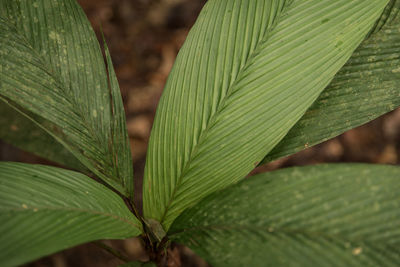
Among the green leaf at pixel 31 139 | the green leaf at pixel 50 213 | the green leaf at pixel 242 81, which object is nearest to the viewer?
the green leaf at pixel 50 213

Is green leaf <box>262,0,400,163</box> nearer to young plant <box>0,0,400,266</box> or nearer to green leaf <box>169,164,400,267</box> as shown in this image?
young plant <box>0,0,400,266</box>

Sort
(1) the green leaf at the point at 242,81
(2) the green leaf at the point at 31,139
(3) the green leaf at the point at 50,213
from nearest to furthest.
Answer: (3) the green leaf at the point at 50,213
(1) the green leaf at the point at 242,81
(2) the green leaf at the point at 31,139

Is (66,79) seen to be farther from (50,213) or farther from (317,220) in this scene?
(317,220)

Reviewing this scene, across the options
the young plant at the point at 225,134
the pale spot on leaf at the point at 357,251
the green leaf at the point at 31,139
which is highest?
the young plant at the point at 225,134

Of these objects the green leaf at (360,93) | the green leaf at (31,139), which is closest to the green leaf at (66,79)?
the green leaf at (31,139)

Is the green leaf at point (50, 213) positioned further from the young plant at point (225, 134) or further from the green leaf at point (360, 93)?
the green leaf at point (360, 93)

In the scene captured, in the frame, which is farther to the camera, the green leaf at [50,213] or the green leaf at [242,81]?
the green leaf at [242,81]

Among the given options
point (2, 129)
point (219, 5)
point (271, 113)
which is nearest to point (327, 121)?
point (271, 113)
